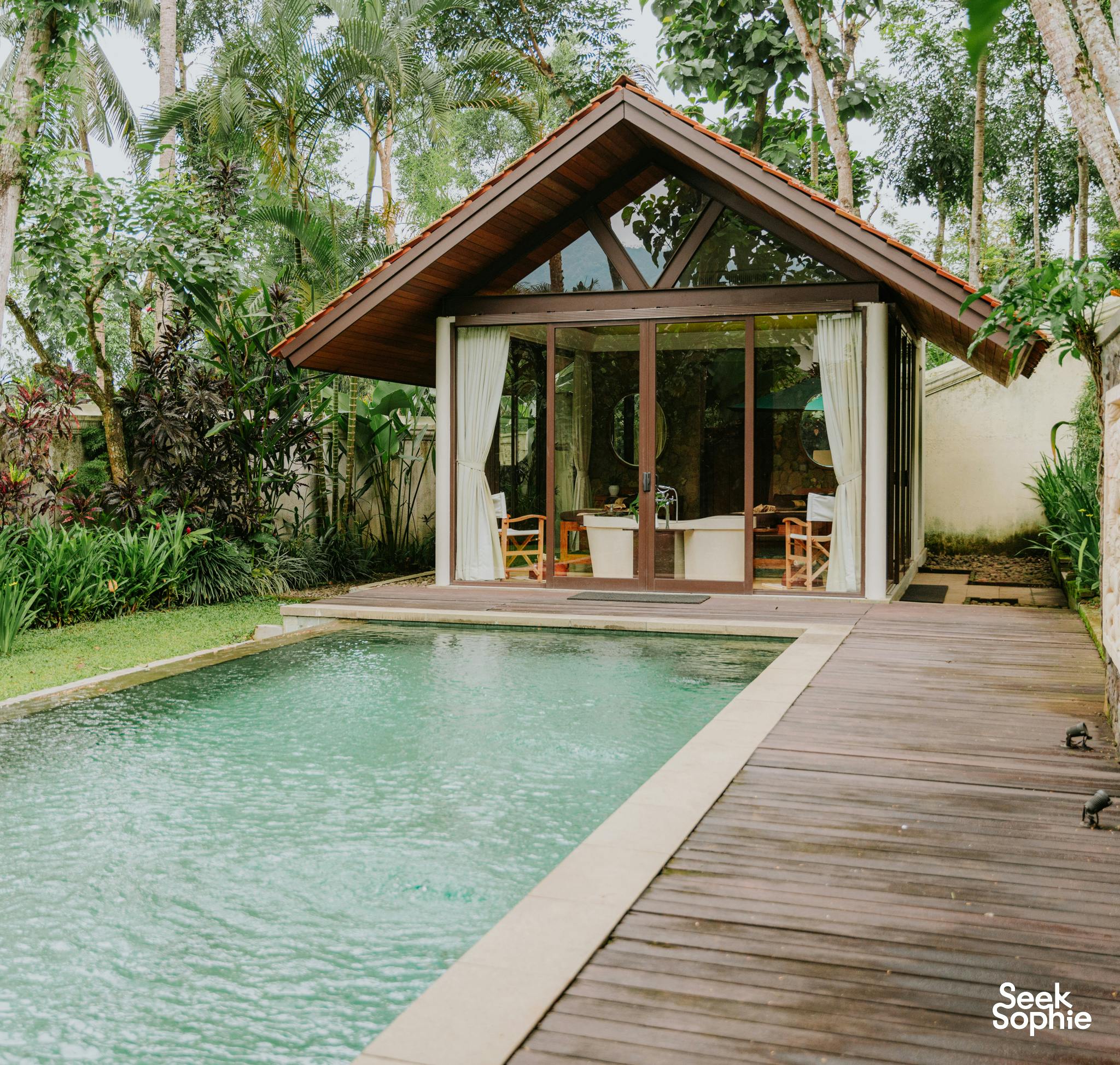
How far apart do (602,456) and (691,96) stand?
6.38 m

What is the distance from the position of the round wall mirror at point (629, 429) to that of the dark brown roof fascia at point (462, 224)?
2068 millimetres

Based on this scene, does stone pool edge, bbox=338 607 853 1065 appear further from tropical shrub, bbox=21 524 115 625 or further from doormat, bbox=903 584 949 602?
tropical shrub, bbox=21 524 115 625

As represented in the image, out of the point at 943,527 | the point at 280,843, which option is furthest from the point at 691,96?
the point at 280,843

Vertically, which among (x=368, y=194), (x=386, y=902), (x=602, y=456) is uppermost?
(x=368, y=194)

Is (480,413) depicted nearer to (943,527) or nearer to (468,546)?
(468,546)

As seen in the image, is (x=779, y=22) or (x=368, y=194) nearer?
(x=779, y=22)

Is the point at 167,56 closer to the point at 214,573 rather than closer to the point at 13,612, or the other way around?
the point at 214,573

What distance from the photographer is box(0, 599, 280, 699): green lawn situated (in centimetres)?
718

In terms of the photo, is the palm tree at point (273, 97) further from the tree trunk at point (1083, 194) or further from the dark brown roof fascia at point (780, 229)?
the tree trunk at point (1083, 194)

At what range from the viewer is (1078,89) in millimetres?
7688

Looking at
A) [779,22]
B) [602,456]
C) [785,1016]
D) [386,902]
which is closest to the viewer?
[785,1016]

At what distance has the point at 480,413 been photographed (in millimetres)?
10266

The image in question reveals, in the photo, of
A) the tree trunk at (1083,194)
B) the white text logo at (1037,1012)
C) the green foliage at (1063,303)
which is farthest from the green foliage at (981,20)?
the tree trunk at (1083,194)

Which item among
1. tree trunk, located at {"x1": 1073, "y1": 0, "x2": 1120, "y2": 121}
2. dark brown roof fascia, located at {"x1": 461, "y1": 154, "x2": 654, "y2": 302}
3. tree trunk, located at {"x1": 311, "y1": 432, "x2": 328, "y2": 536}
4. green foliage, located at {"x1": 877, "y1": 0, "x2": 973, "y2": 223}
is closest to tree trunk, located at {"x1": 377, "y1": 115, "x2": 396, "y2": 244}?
tree trunk, located at {"x1": 311, "y1": 432, "x2": 328, "y2": 536}
